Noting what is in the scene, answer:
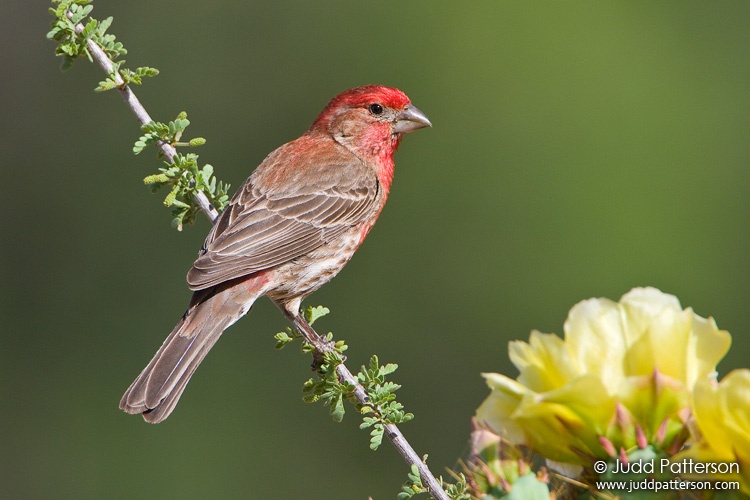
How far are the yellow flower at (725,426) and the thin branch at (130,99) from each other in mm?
2213

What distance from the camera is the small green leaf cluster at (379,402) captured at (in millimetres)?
2650

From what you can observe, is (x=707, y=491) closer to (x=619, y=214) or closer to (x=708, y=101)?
(x=619, y=214)

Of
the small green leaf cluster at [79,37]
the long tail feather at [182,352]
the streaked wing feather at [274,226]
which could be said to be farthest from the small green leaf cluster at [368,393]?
the small green leaf cluster at [79,37]

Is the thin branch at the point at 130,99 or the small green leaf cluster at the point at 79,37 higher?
the small green leaf cluster at the point at 79,37

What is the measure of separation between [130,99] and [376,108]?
179 centimetres

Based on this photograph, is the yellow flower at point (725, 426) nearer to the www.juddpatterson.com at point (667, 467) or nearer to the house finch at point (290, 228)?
the www.juddpatterson.com at point (667, 467)

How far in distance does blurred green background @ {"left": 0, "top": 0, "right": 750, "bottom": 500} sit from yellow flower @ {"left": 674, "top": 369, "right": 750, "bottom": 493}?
5857 millimetres

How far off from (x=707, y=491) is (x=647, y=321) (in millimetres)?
254

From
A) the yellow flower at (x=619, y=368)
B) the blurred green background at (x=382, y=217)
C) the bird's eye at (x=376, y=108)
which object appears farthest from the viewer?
the blurred green background at (x=382, y=217)

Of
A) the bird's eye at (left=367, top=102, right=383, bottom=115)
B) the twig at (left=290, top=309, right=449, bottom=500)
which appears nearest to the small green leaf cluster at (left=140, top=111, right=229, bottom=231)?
the twig at (left=290, top=309, right=449, bottom=500)

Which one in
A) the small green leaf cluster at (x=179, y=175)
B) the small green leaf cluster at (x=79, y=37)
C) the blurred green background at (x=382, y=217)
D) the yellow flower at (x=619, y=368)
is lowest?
the blurred green background at (x=382, y=217)

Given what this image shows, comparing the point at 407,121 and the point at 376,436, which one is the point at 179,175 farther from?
the point at 407,121

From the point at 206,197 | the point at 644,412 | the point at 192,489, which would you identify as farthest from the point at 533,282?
the point at 644,412

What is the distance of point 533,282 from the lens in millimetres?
9328
